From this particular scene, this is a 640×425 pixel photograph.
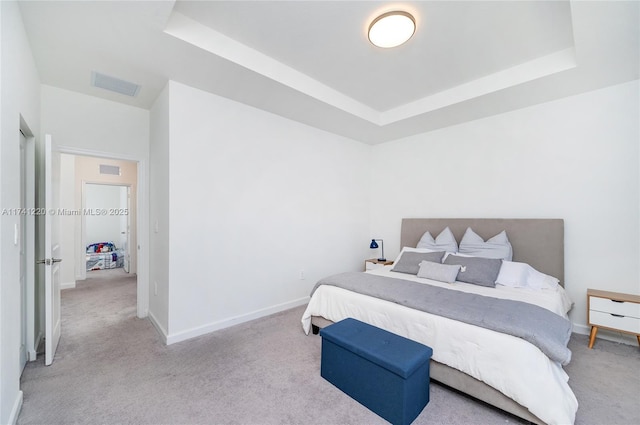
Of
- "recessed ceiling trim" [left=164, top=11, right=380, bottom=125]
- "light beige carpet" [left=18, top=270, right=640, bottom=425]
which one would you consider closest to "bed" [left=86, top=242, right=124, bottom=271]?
"light beige carpet" [left=18, top=270, right=640, bottom=425]

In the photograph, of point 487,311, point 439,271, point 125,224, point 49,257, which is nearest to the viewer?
point 487,311

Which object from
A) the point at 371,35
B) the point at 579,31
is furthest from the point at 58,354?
the point at 579,31

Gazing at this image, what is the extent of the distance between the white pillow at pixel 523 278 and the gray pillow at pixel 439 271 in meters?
0.45

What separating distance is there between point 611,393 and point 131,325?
180 inches

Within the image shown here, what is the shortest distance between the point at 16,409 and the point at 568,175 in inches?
209

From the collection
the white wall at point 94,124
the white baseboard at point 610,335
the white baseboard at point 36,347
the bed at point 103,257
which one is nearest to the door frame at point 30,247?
the white baseboard at point 36,347

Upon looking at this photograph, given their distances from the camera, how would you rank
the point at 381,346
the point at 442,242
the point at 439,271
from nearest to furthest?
the point at 381,346, the point at 439,271, the point at 442,242

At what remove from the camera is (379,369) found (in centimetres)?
185

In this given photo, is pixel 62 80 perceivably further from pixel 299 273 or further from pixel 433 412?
pixel 433 412

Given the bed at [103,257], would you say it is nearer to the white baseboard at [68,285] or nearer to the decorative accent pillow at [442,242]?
the white baseboard at [68,285]

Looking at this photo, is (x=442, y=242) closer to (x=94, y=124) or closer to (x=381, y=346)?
(x=381, y=346)

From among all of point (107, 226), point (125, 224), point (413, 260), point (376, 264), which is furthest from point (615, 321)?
point (107, 226)

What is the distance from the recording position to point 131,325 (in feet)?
10.9

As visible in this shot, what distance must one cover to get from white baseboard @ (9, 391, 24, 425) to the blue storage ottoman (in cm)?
198
